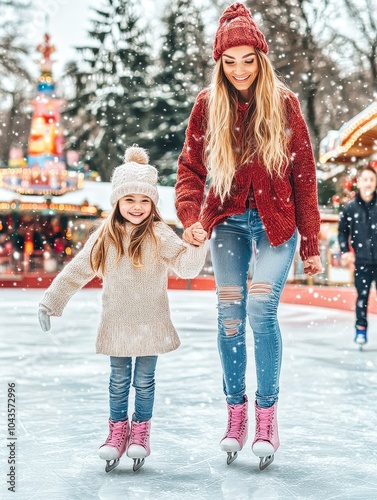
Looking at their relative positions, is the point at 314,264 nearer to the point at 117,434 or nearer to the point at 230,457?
the point at 230,457

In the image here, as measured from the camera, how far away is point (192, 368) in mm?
5305

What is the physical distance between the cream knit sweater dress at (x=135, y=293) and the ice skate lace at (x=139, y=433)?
0.27m

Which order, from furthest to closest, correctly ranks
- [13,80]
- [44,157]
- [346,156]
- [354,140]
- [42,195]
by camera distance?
[13,80] → [42,195] → [44,157] → [346,156] → [354,140]

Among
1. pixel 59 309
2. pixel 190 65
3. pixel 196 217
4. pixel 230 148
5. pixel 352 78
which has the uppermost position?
pixel 190 65

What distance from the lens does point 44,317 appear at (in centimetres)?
A: 268

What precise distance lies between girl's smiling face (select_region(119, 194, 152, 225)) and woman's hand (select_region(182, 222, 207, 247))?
180 mm

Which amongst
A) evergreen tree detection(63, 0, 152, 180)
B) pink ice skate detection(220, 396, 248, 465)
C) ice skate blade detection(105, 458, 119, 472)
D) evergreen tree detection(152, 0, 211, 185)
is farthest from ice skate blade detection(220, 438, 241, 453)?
evergreen tree detection(63, 0, 152, 180)

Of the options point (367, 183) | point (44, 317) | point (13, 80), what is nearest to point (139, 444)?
point (44, 317)

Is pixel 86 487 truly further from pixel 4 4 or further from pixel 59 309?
pixel 4 4

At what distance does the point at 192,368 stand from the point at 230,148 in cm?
268

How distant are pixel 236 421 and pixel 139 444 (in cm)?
37

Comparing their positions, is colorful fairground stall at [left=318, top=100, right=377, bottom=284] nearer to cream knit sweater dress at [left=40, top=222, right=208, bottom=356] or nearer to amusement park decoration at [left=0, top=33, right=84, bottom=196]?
cream knit sweater dress at [left=40, top=222, right=208, bottom=356]

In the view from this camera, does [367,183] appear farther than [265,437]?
Yes

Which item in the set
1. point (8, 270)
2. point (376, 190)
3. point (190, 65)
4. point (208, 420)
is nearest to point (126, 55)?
point (190, 65)
